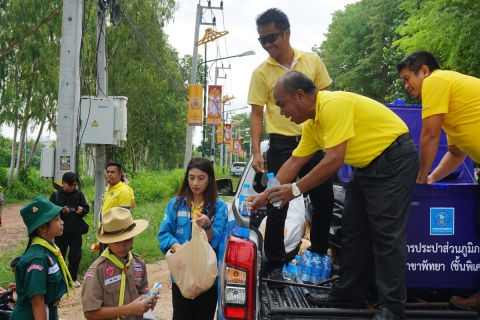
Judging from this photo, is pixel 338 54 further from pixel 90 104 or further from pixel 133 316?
pixel 133 316

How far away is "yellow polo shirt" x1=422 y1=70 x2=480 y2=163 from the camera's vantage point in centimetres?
309

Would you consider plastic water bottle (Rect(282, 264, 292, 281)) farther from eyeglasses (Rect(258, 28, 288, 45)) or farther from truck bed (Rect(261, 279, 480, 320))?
eyeglasses (Rect(258, 28, 288, 45))

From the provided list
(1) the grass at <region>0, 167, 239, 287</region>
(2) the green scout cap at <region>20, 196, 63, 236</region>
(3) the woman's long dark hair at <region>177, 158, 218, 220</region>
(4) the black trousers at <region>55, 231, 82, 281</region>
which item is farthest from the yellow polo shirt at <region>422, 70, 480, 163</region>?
(1) the grass at <region>0, 167, 239, 287</region>

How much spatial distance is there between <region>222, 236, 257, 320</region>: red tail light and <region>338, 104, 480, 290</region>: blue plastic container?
36.2 inches

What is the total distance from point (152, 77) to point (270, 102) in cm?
2083

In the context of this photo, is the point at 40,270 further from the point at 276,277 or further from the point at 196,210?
the point at 276,277

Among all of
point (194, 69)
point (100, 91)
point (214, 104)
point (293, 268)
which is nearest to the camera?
point (293, 268)

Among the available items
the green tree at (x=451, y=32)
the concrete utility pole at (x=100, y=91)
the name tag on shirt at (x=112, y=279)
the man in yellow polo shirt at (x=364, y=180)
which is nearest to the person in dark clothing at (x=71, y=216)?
the concrete utility pole at (x=100, y=91)

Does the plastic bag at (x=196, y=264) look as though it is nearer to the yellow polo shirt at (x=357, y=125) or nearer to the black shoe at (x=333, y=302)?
the black shoe at (x=333, y=302)

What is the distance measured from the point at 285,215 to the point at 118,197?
3978 millimetres

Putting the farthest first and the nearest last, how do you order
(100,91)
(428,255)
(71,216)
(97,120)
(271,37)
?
(100,91) → (97,120) → (71,216) → (271,37) → (428,255)

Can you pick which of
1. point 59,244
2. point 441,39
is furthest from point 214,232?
point 441,39

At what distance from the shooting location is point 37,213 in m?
3.09

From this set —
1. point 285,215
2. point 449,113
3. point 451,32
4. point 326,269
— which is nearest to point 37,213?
point 285,215
